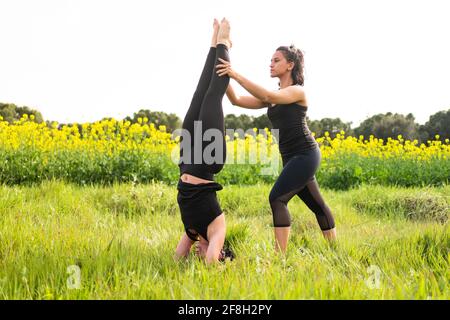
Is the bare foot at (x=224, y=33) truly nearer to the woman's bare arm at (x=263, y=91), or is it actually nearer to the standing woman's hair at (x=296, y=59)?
the woman's bare arm at (x=263, y=91)

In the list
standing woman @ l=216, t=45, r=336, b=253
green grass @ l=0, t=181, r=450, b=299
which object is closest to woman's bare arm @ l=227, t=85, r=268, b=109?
standing woman @ l=216, t=45, r=336, b=253

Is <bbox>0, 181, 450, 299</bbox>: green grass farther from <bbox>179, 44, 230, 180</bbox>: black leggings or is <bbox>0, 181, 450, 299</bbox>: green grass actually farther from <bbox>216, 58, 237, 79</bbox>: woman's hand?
<bbox>216, 58, 237, 79</bbox>: woman's hand

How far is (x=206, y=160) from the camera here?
305cm

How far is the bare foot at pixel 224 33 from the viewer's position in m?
3.08

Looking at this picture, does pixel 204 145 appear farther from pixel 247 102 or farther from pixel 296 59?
pixel 296 59

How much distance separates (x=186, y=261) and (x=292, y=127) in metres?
1.45

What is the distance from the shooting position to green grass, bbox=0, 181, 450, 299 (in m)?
2.42

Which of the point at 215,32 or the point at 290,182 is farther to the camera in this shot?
the point at 290,182

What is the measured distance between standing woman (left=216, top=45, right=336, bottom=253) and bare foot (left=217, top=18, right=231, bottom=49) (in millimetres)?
611

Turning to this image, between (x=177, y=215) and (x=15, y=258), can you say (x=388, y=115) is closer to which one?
(x=177, y=215)

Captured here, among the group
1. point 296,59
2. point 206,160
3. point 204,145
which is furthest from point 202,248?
point 296,59

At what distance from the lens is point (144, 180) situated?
8055 mm

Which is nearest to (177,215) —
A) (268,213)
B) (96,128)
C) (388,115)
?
(268,213)
